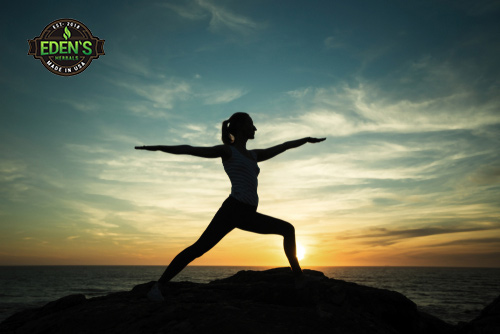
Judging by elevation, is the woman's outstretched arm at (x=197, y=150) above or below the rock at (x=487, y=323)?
above

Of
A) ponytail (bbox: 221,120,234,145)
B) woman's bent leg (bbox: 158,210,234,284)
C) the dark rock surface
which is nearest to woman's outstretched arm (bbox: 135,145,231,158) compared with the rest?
ponytail (bbox: 221,120,234,145)

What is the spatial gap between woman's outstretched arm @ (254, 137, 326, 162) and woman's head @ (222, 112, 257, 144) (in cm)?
32

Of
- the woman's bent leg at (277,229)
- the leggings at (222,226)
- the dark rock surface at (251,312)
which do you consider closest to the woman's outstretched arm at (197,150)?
the leggings at (222,226)

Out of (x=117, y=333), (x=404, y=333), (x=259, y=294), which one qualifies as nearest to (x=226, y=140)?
(x=259, y=294)

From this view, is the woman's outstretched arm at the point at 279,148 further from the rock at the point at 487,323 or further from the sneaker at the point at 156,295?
the rock at the point at 487,323

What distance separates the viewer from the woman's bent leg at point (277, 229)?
4.32 meters

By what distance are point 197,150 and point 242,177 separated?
681 millimetres

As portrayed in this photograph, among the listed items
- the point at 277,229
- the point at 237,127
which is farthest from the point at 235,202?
the point at 237,127

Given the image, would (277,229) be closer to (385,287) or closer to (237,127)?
(237,127)

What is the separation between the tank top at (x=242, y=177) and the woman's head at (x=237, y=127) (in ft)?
0.90

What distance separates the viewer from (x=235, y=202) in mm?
4125

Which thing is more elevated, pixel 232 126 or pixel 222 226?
pixel 232 126

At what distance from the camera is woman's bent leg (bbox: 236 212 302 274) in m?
4.32

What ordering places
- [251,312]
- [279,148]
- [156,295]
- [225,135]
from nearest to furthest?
[251,312], [156,295], [225,135], [279,148]
